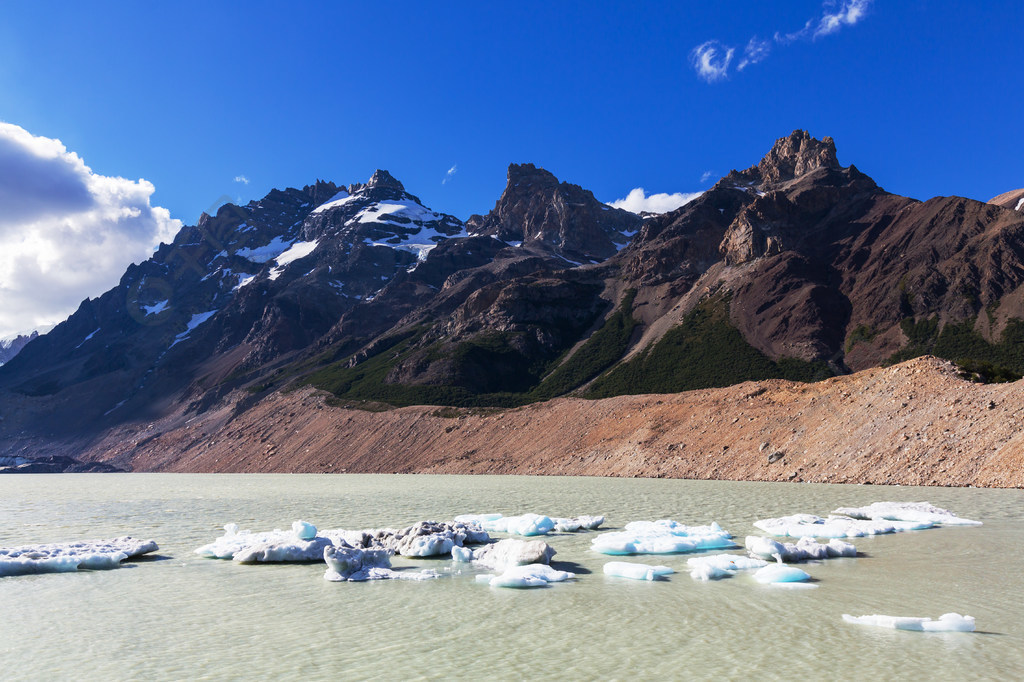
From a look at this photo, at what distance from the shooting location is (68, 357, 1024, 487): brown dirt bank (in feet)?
149

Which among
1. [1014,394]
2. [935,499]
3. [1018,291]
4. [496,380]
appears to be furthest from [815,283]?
[935,499]

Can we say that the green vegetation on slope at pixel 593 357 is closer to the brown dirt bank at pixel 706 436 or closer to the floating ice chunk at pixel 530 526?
the brown dirt bank at pixel 706 436

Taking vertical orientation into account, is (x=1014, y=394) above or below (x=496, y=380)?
below

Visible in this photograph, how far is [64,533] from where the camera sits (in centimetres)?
2764

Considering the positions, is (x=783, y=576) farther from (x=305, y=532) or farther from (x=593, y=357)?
(x=593, y=357)

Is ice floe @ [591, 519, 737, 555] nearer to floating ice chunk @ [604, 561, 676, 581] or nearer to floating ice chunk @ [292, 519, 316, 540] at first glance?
floating ice chunk @ [604, 561, 676, 581]

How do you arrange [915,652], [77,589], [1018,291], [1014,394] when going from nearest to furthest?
[915,652] < [77,589] < [1014,394] < [1018,291]

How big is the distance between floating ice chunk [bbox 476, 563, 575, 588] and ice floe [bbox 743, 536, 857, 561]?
6.00 metres

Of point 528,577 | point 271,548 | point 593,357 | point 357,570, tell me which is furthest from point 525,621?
point 593,357

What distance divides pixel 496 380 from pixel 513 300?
29.5 meters

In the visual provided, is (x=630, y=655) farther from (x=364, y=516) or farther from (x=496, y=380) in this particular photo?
(x=496, y=380)

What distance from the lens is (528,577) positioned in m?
16.4

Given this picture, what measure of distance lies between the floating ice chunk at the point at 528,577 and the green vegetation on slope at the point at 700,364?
88.7 meters

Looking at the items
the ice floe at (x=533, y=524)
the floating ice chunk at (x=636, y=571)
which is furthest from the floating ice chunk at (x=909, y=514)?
the floating ice chunk at (x=636, y=571)
